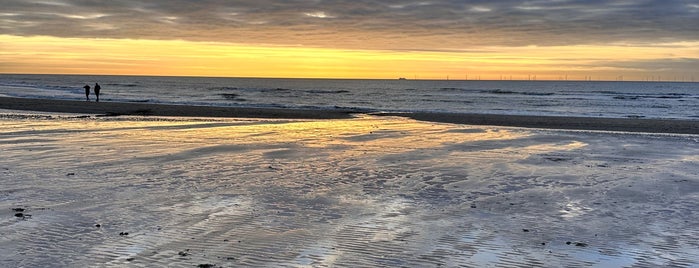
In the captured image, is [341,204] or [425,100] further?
[425,100]

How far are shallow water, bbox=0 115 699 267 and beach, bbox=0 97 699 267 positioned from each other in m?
0.03

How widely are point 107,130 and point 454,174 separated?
508 inches

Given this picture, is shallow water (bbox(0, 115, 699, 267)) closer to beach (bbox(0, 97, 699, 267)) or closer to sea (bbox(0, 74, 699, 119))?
beach (bbox(0, 97, 699, 267))

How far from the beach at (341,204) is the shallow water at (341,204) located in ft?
0.11

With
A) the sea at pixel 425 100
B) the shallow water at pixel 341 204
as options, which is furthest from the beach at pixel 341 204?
the sea at pixel 425 100

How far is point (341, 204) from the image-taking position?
27.8 feet

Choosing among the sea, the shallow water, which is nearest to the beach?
the shallow water

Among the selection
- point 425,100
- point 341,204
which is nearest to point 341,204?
point 341,204

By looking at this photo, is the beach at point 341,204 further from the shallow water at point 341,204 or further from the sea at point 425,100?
the sea at point 425,100

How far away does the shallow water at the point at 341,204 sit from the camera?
19.8ft

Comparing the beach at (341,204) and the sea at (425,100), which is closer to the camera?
the beach at (341,204)

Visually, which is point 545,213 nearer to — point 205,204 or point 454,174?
point 454,174

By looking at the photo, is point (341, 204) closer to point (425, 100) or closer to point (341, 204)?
point (341, 204)

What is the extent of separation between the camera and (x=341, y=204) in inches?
334
